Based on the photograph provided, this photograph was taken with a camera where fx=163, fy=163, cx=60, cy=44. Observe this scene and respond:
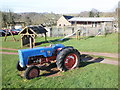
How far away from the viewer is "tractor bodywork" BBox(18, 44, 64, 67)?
8.08 metres

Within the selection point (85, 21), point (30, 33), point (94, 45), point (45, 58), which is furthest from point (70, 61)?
point (85, 21)

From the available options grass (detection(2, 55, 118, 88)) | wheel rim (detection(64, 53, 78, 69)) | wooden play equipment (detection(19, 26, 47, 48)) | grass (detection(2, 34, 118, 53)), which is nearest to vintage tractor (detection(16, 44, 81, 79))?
wheel rim (detection(64, 53, 78, 69))

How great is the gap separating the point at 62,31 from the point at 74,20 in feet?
62.5

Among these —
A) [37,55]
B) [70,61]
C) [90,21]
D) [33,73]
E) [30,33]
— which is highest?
[90,21]

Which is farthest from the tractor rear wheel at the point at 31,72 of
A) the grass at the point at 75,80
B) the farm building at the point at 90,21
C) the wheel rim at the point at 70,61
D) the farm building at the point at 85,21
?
the farm building at the point at 90,21

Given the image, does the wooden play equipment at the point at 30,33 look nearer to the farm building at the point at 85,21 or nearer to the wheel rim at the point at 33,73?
the wheel rim at the point at 33,73

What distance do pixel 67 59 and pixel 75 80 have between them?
5.40ft

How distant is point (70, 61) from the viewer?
8.83 metres

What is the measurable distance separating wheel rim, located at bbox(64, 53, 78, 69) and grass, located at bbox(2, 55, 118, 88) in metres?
0.35

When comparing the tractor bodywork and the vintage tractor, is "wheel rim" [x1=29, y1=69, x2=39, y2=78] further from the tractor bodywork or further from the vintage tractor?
the tractor bodywork

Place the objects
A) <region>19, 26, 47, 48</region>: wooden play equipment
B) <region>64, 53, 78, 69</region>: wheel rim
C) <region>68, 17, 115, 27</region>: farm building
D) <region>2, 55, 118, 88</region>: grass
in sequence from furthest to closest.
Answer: <region>68, 17, 115, 27</region>: farm building
<region>19, 26, 47, 48</region>: wooden play equipment
<region>64, 53, 78, 69</region>: wheel rim
<region>2, 55, 118, 88</region>: grass

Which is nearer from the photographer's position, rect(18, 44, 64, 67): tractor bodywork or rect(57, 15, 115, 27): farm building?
rect(18, 44, 64, 67): tractor bodywork

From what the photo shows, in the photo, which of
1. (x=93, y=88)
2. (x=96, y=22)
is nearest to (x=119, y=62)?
(x=93, y=88)

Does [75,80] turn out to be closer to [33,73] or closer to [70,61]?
[70,61]
